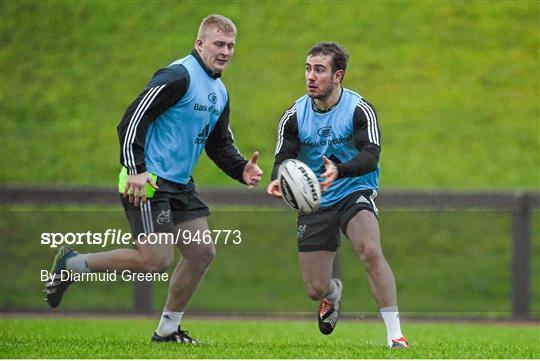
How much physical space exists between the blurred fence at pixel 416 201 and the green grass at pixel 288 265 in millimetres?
415

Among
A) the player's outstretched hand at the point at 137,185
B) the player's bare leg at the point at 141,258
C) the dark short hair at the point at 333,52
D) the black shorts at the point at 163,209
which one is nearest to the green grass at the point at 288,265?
the black shorts at the point at 163,209

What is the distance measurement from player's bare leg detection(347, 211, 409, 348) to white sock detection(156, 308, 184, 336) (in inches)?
60.6

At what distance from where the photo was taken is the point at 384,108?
20641 millimetres

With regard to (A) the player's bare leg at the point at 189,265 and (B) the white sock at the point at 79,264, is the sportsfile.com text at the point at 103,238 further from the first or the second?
(B) the white sock at the point at 79,264

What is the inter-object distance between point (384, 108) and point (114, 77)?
200 inches

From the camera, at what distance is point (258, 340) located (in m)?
10.2

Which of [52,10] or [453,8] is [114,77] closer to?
[52,10]

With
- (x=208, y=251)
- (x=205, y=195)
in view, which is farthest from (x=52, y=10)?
(x=208, y=251)

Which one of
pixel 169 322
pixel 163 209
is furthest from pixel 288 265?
pixel 163 209

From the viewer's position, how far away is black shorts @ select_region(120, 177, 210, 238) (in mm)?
8414

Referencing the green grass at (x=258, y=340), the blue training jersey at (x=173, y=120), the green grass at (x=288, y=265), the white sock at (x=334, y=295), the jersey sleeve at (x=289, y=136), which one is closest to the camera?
the green grass at (x=258, y=340)

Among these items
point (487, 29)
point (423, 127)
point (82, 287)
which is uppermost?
point (487, 29)

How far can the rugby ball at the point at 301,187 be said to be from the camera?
820 centimetres

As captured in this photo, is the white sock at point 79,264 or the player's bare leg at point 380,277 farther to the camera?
the white sock at point 79,264
